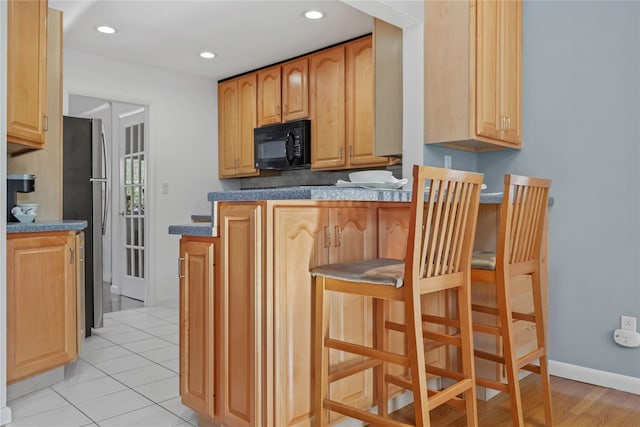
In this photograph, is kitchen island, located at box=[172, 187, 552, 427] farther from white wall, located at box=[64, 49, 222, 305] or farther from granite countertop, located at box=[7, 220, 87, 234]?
white wall, located at box=[64, 49, 222, 305]

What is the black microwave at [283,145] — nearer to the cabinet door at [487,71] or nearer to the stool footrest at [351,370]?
the cabinet door at [487,71]

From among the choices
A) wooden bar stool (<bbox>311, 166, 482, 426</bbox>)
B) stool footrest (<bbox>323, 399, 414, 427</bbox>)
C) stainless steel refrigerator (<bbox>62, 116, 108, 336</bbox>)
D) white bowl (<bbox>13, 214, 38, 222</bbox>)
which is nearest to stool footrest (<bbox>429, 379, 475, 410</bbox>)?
wooden bar stool (<bbox>311, 166, 482, 426</bbox>)

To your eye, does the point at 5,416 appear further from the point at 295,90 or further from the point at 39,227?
the point at 295,90

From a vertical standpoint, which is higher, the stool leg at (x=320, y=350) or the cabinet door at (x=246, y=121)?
the cabinet door at (x=246, y=121)

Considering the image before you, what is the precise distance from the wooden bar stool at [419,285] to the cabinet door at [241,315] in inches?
8.6

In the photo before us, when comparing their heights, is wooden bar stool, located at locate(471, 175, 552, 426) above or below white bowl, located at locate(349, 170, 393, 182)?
below

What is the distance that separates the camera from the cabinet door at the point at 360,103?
3.98 meters

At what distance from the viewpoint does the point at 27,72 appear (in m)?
2.75

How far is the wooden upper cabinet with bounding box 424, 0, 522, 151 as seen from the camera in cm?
278

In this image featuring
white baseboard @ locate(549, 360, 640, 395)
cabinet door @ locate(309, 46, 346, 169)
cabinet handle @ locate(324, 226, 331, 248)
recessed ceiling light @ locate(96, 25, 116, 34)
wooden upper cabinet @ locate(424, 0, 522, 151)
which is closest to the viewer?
cabinet handle @ locate(324, 226, 331, 248)

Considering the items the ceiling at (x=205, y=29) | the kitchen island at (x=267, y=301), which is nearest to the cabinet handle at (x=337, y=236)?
the kitchen island at (x=267, y=301)

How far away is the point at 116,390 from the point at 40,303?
0.58m

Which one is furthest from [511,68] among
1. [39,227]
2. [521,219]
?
[39,227]

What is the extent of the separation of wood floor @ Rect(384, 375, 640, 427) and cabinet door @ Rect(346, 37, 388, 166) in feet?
6.60
